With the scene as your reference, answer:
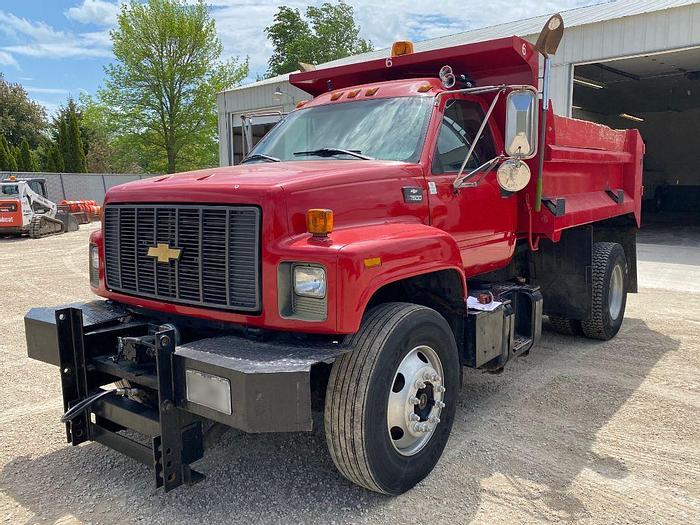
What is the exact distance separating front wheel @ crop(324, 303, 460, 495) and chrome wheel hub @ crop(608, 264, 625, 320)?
383cm

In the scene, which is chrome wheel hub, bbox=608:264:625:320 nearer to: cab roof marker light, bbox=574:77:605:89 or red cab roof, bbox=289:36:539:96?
red cab roof, bbox=289:36:539:96

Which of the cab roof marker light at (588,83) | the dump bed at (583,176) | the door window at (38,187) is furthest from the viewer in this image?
the door window at (38,187)

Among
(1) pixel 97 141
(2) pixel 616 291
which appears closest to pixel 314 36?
(1) pixel 97 141

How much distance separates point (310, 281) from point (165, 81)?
41391 mm

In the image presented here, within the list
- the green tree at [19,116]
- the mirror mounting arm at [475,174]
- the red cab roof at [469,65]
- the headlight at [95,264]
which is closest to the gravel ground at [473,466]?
the headlight at [95,264]

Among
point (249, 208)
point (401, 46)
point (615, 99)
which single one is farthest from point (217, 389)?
point (615, 99)

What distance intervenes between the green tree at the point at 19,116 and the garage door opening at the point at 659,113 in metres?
44.1

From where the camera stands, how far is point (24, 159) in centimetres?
4094

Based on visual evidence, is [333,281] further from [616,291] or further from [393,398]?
[616,291]

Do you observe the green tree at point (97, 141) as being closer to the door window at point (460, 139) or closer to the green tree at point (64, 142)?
the green tree at point (64, 142)

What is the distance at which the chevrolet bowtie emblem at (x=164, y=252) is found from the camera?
138 inches

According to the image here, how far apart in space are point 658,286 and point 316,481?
28.0 ft

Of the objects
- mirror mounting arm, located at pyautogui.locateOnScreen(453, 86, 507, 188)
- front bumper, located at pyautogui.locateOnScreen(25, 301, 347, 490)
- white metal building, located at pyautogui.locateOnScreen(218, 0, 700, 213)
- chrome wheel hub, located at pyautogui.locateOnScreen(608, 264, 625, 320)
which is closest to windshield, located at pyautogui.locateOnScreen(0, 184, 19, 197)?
white metal building, located at pyautogui.locateOnScreen(218, 0, 700, 213)

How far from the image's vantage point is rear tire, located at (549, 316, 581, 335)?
684 centimetres
